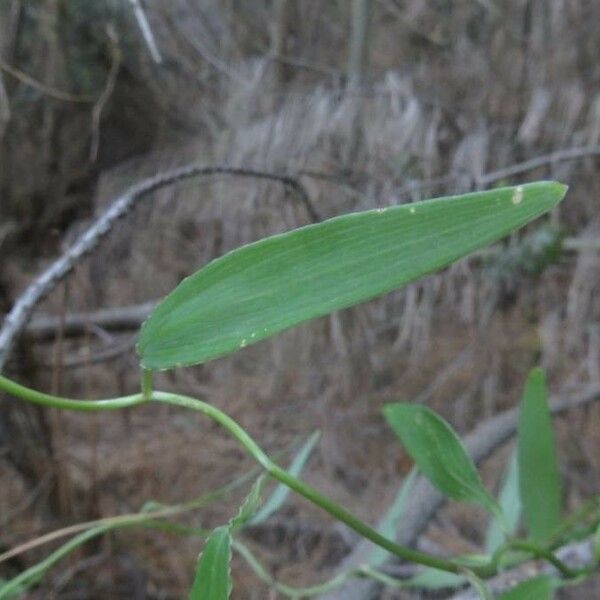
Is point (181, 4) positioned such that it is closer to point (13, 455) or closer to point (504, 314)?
point (504, 314)

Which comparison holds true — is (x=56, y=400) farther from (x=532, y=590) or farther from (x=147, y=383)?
(x=532, y=590)

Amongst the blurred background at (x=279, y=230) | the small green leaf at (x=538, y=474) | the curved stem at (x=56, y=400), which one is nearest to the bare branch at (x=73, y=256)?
the curved stem at (x=56, y=400)

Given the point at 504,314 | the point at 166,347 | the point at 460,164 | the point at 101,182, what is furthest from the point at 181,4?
the point at 166,347

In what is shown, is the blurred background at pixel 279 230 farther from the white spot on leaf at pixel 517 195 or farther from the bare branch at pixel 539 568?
the white spot on leaf at pixel 517 195

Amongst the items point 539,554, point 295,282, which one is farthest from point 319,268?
point 539,554

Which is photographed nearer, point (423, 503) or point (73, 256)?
point (73, 256)

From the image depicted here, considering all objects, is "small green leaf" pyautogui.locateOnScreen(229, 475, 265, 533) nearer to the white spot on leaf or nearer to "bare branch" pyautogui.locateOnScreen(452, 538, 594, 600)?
the white spot on leaf
